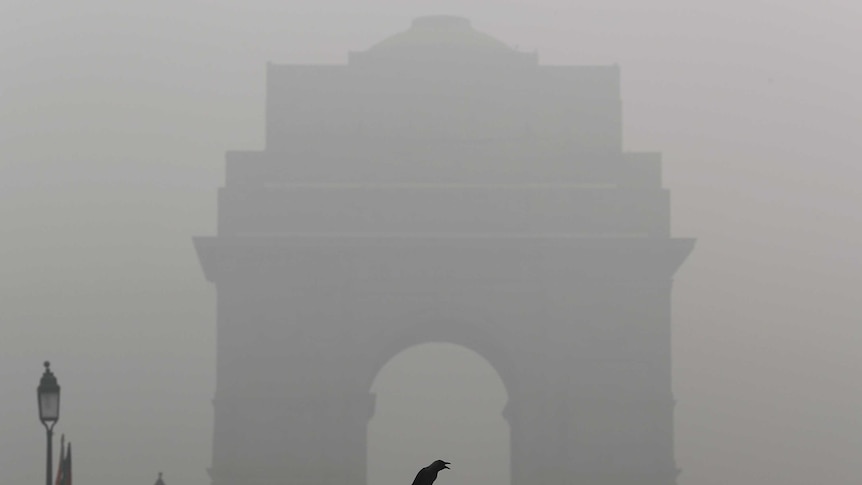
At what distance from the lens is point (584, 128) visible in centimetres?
3547

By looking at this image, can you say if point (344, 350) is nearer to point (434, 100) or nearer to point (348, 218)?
point (348, 218)

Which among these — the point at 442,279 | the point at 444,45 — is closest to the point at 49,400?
the point at 442,279

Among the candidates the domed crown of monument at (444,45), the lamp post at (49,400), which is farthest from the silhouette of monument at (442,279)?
the lamp post at (49,400)

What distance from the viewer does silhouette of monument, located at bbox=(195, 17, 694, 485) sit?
113 ft

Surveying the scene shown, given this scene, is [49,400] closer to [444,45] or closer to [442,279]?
[442,279]

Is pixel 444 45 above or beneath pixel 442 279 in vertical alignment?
above

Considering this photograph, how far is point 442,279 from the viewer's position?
34.8m

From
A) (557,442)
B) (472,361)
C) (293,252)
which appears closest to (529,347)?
(557,442)

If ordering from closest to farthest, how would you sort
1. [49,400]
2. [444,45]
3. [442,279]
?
[49,400], [442,279], [444,45]

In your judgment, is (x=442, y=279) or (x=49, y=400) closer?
(x=49, y=400)

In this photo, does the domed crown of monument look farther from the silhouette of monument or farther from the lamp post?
the lamp post

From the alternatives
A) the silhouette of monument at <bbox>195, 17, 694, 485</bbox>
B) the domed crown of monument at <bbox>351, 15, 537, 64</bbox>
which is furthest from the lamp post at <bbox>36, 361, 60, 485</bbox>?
the domed crown of monument at <bbox>351, 15, 537, 64</bbox>

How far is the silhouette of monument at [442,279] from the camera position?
34.6 meters

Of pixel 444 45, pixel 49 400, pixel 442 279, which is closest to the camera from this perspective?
pixel 49 400
